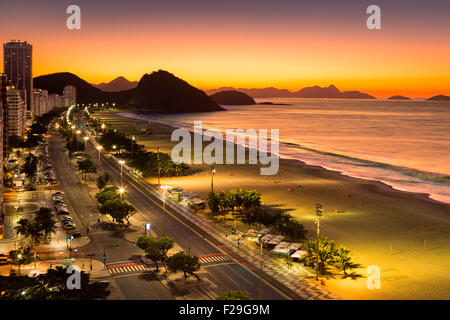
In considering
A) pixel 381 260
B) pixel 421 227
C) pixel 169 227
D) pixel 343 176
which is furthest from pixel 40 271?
pixel 343 176

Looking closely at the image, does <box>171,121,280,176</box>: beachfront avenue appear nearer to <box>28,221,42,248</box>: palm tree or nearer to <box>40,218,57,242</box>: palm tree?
<box>40,218,57,242</box>: palm tree

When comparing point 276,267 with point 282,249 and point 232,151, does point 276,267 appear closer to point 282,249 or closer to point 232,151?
point 282,249

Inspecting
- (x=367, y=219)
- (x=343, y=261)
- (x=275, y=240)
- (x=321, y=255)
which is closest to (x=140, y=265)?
(x=275, y=240)

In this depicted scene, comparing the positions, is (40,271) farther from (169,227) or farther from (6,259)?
(169,227)

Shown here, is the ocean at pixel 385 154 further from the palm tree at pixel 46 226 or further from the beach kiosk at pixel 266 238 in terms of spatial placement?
the palm tree at pixel 46 226

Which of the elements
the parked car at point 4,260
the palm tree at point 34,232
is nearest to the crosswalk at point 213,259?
the palm tree at point 34,232

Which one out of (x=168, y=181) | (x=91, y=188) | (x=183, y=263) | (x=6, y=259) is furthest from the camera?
(x=168, y=181)

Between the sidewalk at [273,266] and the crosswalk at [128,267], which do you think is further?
the crosswalk at [128,267]
